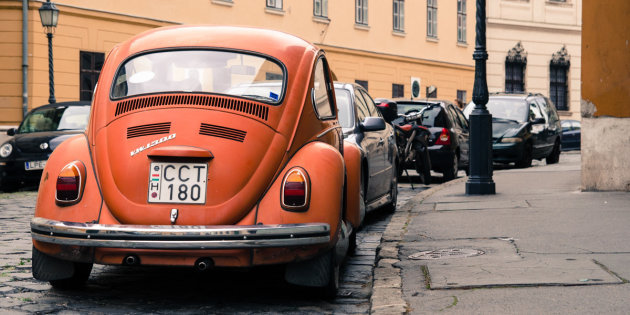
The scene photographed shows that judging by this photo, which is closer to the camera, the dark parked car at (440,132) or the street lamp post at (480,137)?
the street lamp post at (480,137)

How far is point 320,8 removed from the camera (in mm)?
34344

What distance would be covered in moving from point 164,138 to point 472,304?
2021mm

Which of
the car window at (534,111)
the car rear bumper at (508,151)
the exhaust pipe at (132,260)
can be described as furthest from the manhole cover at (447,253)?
the car window at (534,111)

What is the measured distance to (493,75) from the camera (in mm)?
44031

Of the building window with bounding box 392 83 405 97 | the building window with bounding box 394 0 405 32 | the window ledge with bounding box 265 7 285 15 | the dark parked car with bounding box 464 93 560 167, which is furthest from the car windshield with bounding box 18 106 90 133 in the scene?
the building window with bounding box 394 0 405 32

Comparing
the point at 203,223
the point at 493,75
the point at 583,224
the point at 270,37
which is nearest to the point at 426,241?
the point at 583,224

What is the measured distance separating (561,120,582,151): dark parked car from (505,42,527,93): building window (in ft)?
25.9

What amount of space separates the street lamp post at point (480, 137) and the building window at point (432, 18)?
28.2m

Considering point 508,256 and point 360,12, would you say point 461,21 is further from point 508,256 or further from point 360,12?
point 508,256

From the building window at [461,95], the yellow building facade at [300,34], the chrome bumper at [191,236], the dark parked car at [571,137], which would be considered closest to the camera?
the chrome bumper at [191,236]

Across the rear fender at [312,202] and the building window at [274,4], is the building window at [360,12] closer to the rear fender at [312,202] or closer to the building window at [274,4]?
the building window at [274,4]

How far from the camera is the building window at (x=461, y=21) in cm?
4294

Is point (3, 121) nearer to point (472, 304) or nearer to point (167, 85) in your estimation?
point (167, 85)

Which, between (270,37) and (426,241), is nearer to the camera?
(270,37)
